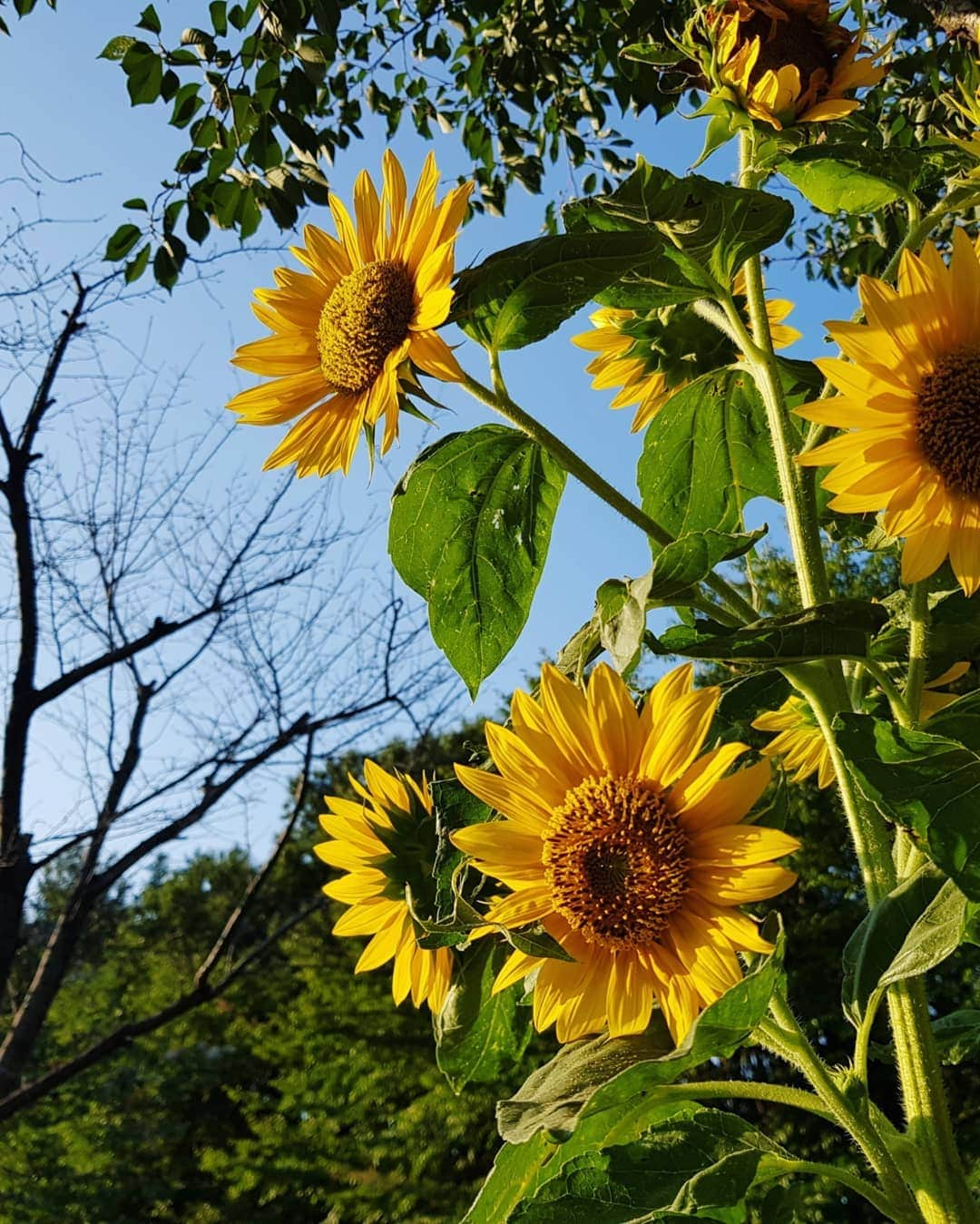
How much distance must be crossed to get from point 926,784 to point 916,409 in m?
0.15

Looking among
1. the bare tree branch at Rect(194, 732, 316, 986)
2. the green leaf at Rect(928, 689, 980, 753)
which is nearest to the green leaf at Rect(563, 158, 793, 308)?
the green leaf at Rect(928, 689, 980, 753)

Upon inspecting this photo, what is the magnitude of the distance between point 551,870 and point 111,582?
3.89 m

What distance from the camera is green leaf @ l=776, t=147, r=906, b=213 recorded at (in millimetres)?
493

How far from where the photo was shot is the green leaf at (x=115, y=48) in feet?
4.36

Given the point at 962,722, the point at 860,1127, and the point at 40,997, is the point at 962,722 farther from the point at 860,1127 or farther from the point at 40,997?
the point at 40,997

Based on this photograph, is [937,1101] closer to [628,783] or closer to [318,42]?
[628,783]

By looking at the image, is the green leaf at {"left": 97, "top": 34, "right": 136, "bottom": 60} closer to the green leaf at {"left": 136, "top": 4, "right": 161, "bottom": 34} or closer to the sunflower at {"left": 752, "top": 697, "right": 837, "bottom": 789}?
the green leaf at {"left": 136, "top": 4, "right": 161, "bottom": 34}

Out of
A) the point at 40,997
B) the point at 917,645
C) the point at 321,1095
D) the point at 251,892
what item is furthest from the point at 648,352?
the point at 321,1095

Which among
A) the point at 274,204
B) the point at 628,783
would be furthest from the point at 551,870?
the point at 274,204

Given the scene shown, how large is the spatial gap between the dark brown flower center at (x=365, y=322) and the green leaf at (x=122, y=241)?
3.89ft

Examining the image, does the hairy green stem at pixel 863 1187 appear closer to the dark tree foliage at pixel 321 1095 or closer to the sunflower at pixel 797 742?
the sunflower at pixel 797 742

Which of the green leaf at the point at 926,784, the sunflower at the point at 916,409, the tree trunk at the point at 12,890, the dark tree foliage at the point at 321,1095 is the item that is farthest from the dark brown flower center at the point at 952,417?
the tree trunk at the point at 12,890

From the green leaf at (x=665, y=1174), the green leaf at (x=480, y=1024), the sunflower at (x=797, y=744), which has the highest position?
the sunflower at (x=797, y=744)

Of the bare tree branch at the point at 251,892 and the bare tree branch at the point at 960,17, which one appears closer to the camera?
the bare tree branch at the point at 960,17
